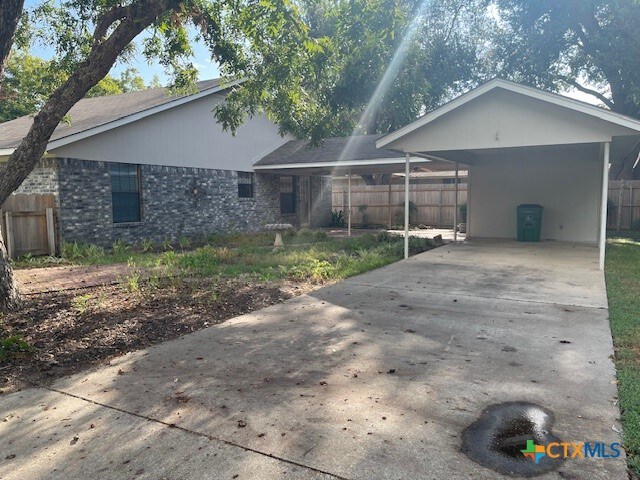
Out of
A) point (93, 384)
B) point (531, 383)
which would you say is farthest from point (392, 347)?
point (93, 384)

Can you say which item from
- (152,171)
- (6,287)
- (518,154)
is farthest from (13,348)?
(518,154)

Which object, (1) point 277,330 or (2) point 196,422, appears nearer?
(2) point 196,422

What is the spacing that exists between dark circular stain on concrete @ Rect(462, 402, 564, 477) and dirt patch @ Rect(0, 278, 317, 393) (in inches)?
134

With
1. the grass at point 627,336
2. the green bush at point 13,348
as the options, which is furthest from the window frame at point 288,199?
the green bush at point 13,348

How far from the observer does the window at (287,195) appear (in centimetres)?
1991

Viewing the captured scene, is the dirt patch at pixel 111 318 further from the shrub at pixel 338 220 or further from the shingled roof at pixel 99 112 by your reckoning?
the shrub at pixel 338 220

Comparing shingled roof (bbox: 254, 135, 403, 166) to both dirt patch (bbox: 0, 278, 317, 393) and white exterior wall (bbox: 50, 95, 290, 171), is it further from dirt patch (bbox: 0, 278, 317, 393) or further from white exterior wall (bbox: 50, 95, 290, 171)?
dirt patch (bbox: 0, 278, 317, 393)

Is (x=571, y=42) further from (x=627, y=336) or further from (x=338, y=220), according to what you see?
(x=627, y=336)

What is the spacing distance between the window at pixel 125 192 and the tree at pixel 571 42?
13.6 metres

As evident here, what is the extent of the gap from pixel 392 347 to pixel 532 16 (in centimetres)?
1580

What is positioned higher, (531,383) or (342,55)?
(342,55)

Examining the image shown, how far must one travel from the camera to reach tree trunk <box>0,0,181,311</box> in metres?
5.86

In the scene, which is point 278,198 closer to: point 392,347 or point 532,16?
point 532,16

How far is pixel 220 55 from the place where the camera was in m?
8.84
